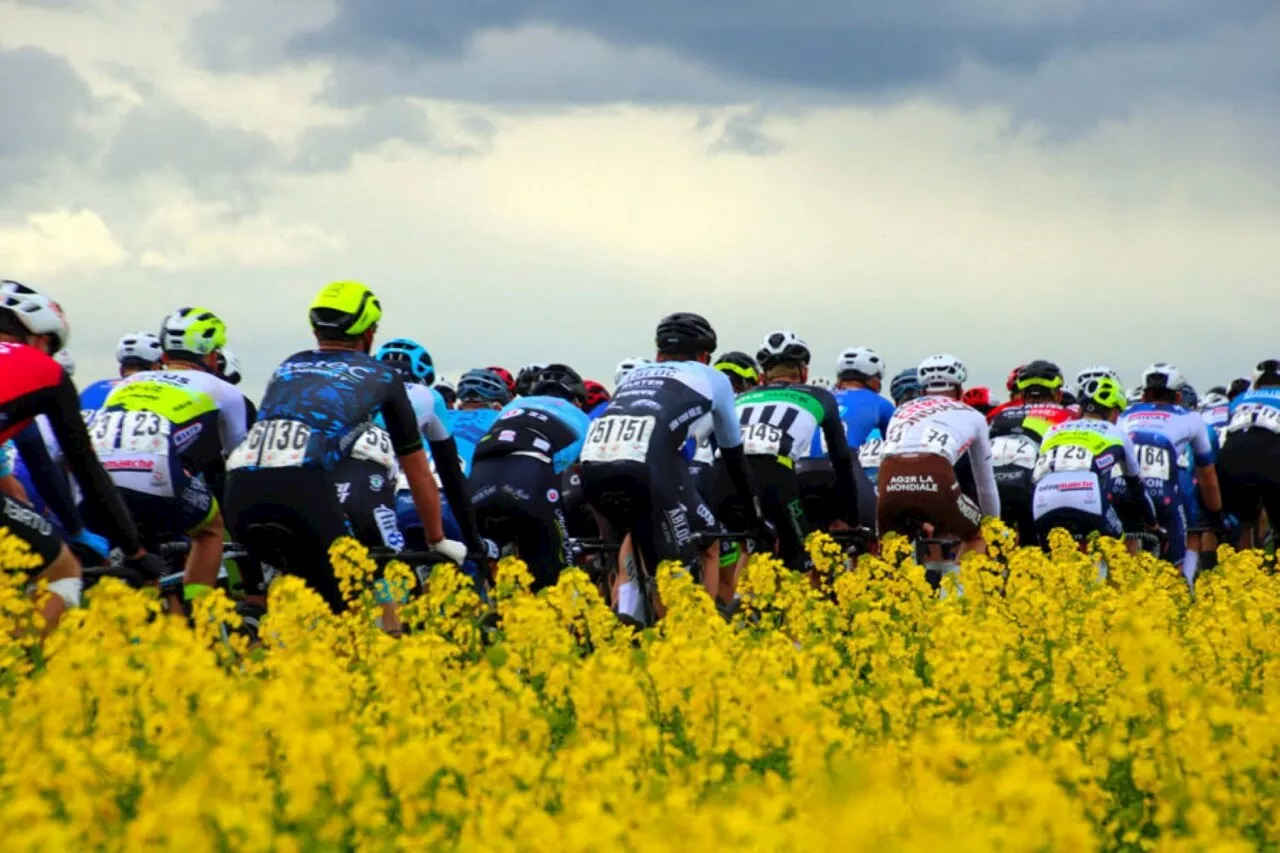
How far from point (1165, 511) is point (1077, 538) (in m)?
1.55

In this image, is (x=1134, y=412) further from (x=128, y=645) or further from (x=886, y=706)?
(x=128, y=645)

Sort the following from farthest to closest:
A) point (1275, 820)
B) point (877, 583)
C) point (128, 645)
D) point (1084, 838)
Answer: point (877, 583), point (128, 645), point (1275, 820), point (1084, 838)

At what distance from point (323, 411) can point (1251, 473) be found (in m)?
12.1

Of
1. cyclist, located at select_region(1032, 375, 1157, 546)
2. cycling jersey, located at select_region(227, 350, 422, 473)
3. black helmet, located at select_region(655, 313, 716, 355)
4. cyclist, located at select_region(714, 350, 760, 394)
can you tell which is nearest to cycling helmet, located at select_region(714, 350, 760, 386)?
cyclist, located at select_region(714, 350, 760, 394)

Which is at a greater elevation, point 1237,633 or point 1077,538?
point 1237,633

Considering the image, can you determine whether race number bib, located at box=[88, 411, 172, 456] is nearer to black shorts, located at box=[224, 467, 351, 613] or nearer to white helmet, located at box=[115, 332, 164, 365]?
black shorts, located at box=[224, 467, 351, 613]

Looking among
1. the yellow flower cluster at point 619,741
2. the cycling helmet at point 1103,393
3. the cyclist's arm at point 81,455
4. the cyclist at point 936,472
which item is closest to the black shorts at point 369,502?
the yellow flower cluster at point 619,741

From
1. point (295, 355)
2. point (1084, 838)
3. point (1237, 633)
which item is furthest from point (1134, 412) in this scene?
point (1084, 838)

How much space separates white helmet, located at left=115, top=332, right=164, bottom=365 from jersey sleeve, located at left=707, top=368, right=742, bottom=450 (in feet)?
17.7

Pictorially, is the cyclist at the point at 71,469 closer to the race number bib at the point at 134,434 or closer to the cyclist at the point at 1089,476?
the race number bib at the point at 134,434

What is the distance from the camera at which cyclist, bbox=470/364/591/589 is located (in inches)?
536

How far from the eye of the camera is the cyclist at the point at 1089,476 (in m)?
15.7

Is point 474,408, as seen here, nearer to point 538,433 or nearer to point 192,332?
point 538,433

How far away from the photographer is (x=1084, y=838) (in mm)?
3895
